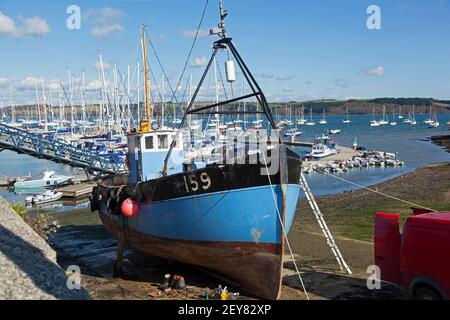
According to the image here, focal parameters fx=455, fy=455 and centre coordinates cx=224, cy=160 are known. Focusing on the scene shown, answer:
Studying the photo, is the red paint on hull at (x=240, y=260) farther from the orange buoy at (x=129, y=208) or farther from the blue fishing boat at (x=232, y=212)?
the orange buoy at (x=129, y=208)

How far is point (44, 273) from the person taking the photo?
8.88 m

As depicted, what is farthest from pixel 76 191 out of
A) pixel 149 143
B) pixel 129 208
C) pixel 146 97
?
pixel 129 208

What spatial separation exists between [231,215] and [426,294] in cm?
470

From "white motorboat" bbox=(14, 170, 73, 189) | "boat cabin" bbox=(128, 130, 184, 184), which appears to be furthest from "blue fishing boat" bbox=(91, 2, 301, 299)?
"white motorboat" bbox=(14, 170, 73, 189)

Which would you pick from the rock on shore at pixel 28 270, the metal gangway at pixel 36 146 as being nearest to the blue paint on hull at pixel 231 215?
the rock on shore at pixel 28 270

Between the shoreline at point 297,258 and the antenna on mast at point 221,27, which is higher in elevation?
the antenna on mast at point 221,27

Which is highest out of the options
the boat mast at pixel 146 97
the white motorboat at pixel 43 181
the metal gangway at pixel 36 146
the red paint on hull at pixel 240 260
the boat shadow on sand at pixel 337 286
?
the boat mast at pixel 146 97

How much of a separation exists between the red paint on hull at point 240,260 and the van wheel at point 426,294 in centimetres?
331

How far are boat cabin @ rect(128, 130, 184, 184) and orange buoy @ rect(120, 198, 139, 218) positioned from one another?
141 centimetres

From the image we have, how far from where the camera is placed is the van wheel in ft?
26.8

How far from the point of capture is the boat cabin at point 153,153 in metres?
15.4

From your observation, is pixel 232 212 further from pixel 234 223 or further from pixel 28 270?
pixel 28 270

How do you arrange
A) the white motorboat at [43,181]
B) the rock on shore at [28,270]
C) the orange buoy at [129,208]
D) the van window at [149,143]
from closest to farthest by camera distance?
the rock on shore at [28,270] < the orange buoy at [129,208] < the van window at [149,143] < the white motorboat at [43,181]

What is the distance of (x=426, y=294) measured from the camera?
8.38 m
